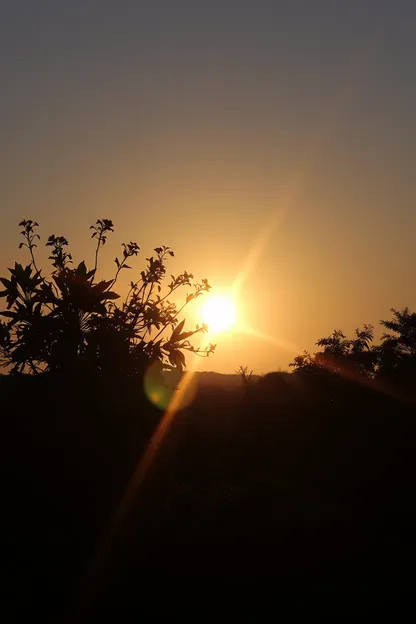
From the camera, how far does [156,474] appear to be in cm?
1443

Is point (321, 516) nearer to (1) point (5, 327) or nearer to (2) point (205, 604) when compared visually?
(2) point (205, 604)

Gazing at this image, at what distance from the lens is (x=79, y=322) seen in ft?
53.9

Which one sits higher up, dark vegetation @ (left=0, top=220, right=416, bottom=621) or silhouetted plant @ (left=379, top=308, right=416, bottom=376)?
silhouetted plant @ (left=379, top=308, right=416, bottom=376)

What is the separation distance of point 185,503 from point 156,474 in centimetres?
140

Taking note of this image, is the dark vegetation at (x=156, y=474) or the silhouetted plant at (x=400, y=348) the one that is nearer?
the dark vegetation at (x=156, y=474)

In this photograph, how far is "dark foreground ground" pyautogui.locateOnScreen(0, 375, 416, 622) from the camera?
1071cm

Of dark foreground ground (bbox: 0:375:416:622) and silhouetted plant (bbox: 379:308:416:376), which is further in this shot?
silhouetted plant (bbox: 379:308:416:376)

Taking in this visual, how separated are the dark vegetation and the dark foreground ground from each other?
4 centimetres

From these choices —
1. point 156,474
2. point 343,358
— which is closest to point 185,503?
point 156,474

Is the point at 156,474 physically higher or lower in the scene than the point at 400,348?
lower

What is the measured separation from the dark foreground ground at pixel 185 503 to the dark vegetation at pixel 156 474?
0.04 m

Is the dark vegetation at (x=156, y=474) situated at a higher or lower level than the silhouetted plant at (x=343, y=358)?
lower

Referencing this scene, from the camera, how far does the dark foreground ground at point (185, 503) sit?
10707 millimetres

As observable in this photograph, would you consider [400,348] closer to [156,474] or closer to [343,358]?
[343,358]
